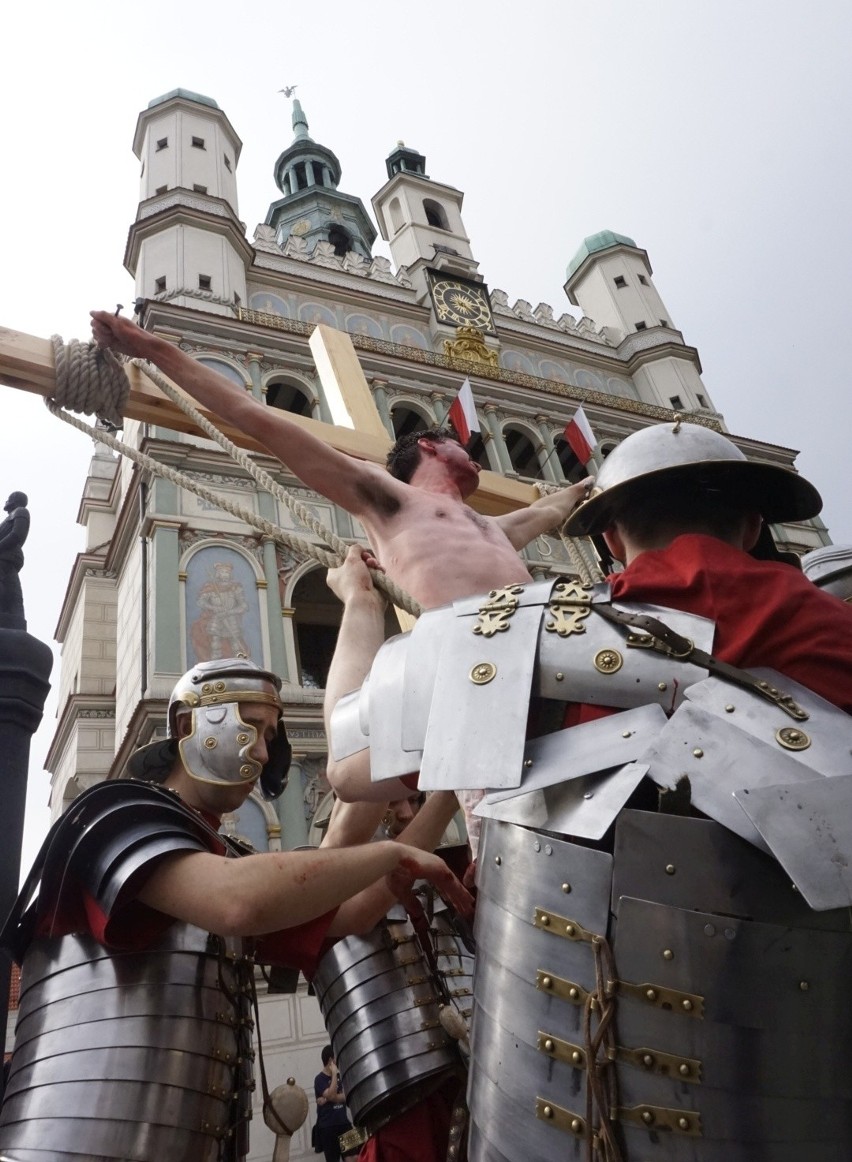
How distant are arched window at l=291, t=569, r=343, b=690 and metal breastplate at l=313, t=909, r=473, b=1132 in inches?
462

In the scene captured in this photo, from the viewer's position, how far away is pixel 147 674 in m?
9.97

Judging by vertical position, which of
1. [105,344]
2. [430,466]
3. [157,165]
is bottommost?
[430,466]

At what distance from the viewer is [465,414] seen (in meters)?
8.42

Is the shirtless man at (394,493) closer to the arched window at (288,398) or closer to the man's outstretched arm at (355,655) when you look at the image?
the man's outstretched arm at (355,655)

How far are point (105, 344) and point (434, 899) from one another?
7.73 ft

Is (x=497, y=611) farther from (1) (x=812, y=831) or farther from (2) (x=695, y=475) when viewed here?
(1) (x=812, y=831)

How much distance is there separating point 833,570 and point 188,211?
51.9ft

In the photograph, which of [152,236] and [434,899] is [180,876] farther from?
[152,236]

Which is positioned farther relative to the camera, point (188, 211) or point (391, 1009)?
point (188, 211)

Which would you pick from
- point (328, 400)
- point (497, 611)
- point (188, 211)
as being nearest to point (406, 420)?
point (188, 211)

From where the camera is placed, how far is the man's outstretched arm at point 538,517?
3.35 meters

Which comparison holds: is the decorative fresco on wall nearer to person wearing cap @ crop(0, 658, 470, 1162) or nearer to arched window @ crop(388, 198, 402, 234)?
person wearing cap @ crop(0, 658, 470, 1162)

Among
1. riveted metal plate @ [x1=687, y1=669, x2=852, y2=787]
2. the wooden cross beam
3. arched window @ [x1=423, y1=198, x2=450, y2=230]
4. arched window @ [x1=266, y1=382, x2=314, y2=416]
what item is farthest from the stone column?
arched window @ [x1=423, y1=198, x2=450, y2=230]

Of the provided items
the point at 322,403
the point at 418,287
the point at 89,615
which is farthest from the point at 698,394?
the point at 89,615
